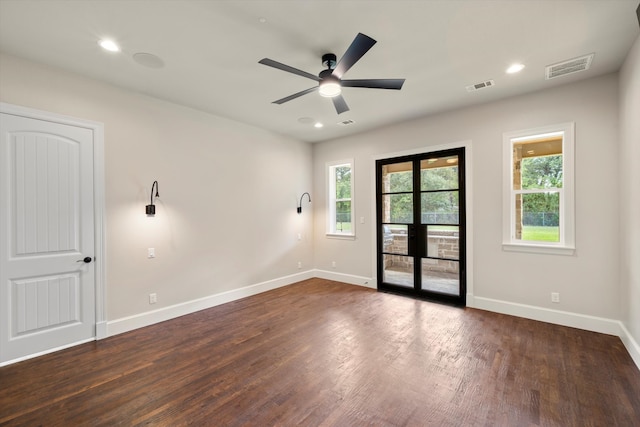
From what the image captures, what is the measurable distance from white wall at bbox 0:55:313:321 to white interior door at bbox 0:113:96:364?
0.22 m

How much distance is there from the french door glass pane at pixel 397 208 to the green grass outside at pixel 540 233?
5.37ft

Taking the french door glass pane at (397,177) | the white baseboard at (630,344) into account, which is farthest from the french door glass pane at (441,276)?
the white baseboard at (630,344)

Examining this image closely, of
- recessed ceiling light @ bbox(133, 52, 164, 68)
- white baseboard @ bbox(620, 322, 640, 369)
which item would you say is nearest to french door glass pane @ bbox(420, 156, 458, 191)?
white baseboard @ bbox(620, 322, 640, 369)

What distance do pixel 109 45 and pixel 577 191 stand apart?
17.6 feet

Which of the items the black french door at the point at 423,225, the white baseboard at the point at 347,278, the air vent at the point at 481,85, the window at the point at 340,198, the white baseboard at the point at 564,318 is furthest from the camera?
the window at the point at 340,198

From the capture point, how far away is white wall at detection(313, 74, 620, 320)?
3.29 meters

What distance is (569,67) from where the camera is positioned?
308cm

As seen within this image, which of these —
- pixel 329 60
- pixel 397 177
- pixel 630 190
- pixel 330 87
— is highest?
pixel 329 60

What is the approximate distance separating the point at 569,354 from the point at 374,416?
2.29 metres

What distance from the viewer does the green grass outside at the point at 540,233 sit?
367cm

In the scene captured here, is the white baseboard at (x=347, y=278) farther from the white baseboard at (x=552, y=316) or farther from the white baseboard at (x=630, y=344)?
the white baseboard at (x=630, y=344)

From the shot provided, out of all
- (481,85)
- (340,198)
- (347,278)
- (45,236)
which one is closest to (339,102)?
(481,85)

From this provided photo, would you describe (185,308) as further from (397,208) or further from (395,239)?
(397,208)

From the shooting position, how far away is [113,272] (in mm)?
3416
